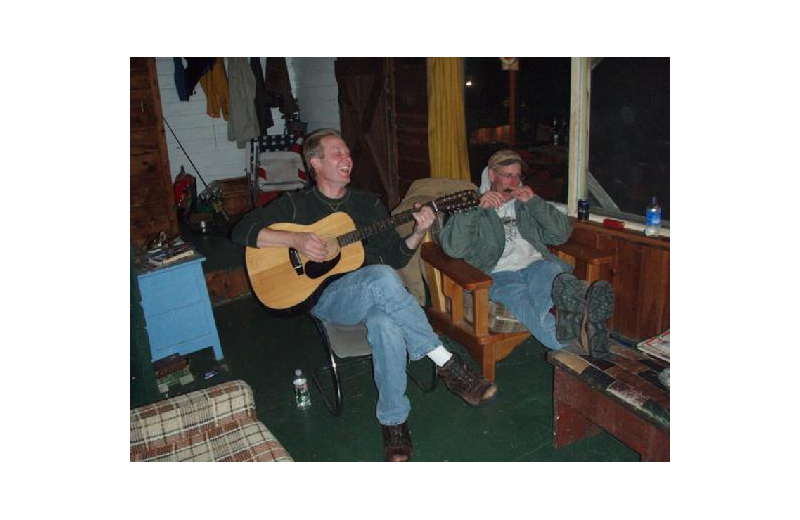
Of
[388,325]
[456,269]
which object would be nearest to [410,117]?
[456,269]

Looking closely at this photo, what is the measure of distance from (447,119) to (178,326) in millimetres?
A: 2518

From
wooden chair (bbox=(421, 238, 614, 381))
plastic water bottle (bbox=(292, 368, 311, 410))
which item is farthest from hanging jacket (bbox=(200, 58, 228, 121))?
plastic water bottle (bbox=(292, 368, 311, 410))

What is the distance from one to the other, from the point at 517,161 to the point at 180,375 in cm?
228

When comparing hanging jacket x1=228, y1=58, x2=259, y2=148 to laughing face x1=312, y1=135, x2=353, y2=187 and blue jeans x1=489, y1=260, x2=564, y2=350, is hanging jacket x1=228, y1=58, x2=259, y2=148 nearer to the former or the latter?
laughing face x1=312, y1=135, x2=353, y2=187

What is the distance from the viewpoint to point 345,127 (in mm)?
6281

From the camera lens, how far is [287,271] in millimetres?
2732

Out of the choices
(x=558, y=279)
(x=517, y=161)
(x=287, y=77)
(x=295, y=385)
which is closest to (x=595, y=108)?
(x=517, y=161)

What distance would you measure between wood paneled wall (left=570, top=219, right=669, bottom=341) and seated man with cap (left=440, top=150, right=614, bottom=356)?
0.85 feet

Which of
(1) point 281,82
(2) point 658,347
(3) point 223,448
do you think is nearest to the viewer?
(3) point 223,448

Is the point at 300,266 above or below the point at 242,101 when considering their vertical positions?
below

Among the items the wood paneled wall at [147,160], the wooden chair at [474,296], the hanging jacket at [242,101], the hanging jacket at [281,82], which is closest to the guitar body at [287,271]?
the wooden chair at [474,296]

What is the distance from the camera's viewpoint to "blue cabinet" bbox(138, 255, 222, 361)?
3.15 m

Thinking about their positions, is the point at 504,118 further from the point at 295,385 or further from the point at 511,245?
the point at 295,385

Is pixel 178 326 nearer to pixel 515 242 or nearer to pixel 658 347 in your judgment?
pixel 515 242
